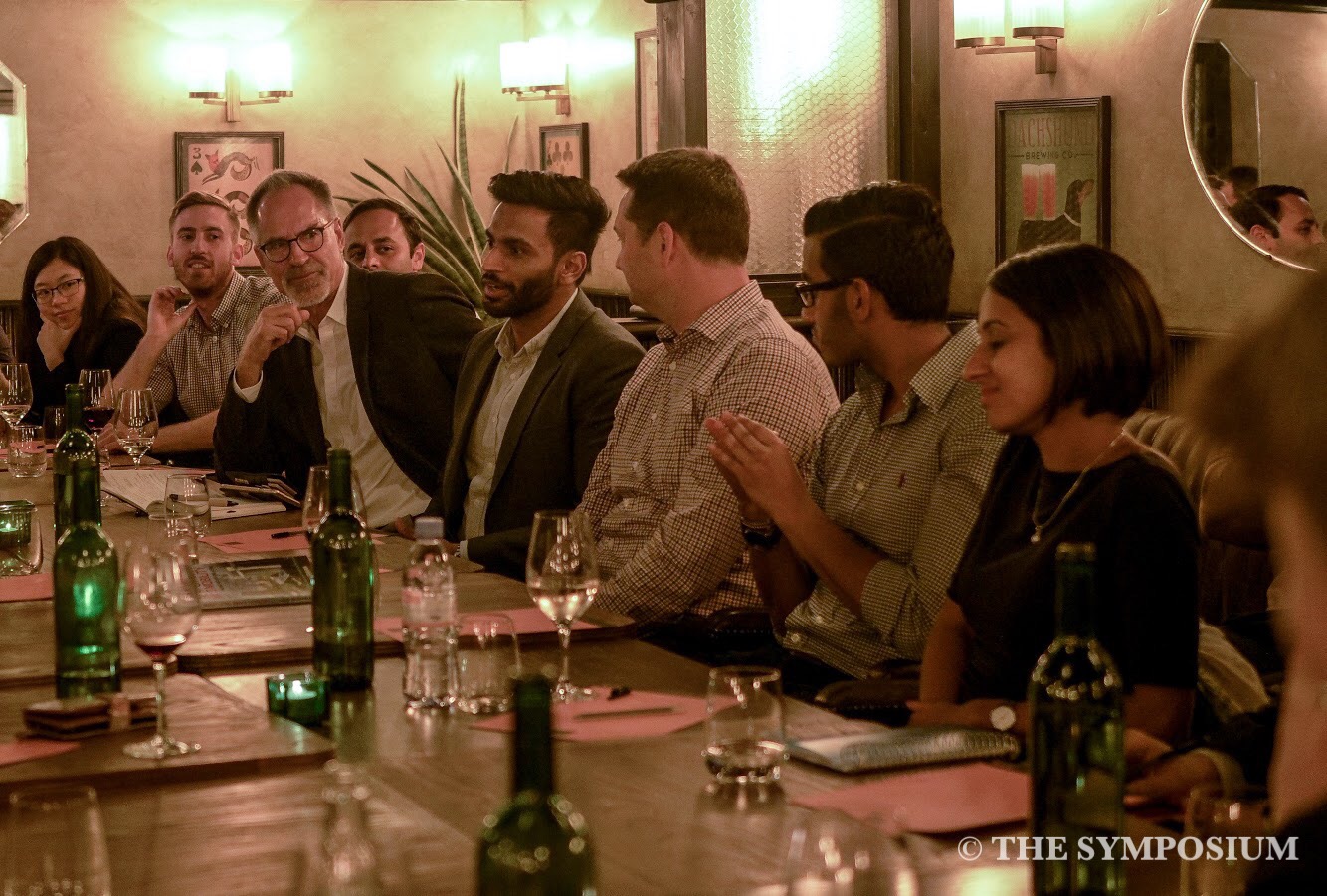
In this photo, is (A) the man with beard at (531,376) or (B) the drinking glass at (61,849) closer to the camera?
(B) the drinking glass at (61,849)

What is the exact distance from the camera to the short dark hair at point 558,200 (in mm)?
3953

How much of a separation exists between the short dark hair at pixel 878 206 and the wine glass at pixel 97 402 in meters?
2.19

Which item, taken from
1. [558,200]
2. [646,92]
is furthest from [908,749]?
[646,92]

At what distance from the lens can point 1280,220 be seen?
4.30 metres

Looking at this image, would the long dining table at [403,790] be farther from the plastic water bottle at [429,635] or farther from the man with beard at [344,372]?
the man with beard at [344,372]

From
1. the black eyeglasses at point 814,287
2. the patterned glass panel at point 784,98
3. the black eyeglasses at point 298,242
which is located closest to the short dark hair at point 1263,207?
the patterned glass panel at point 784,98

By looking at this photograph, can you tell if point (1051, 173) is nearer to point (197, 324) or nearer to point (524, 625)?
point (197, 324)

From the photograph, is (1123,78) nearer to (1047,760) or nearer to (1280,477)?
(1047,760)

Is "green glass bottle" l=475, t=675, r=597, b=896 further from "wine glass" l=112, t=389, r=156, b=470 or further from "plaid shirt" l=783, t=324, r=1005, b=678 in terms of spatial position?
"wine glass" l=112, t=389, r=156, b=470

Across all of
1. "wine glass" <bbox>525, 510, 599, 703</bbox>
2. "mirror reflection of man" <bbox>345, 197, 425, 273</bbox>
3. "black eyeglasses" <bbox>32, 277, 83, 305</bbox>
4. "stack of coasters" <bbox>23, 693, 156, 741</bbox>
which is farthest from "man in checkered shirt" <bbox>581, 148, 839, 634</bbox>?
"black eyeglasses" <bbox>32, 277, 83, 305</bbox>

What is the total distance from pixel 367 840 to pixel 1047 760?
2.19 feet

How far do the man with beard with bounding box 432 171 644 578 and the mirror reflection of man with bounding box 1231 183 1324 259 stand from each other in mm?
1733

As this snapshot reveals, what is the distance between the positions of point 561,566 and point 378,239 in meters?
4.18

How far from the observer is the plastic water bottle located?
192 cm
